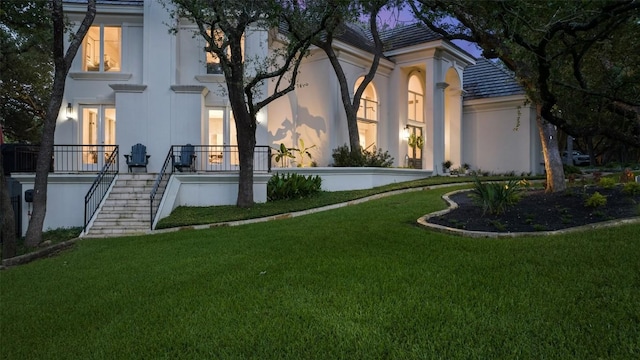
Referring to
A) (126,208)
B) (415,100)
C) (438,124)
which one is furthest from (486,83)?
(126,208)

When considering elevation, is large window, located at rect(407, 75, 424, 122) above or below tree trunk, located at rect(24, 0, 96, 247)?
above

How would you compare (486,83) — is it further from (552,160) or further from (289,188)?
(289,188)

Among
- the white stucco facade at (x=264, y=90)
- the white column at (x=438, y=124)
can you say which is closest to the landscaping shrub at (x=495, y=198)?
the white stucco facade at (x=264, y=90)

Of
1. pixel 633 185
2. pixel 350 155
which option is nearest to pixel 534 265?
pixel 633 185

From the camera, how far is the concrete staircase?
10383mm

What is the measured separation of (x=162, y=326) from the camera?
4.02 metres

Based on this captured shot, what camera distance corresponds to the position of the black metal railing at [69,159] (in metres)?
13.1

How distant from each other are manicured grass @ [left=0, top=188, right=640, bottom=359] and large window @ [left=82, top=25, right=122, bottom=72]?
34.3ft

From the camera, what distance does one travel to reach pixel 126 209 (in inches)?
444

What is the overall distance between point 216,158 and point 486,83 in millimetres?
15714

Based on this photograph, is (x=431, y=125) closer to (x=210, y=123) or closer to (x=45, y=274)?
(x=210, y=123)

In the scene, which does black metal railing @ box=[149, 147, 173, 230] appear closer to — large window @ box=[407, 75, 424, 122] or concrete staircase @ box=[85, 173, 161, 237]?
concrete staircase @ box=[85, 173, 161, 237]

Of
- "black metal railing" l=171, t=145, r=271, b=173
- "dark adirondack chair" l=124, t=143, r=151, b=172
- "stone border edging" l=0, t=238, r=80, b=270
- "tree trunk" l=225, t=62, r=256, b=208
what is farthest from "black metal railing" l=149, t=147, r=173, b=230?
"tree trunk" l=225, t=62, r=256, b=208

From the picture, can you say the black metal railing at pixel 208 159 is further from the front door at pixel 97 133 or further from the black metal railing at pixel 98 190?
the front door at pixel 97 133
